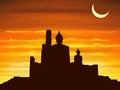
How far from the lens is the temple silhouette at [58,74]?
88000 millimetres

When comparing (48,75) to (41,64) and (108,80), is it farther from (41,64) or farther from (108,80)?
(108,80)

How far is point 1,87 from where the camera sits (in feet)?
298

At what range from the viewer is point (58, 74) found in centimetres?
8912

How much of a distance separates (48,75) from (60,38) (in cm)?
535

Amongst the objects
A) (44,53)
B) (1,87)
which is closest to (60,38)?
(44,53)

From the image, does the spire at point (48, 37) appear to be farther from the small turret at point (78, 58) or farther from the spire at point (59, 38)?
the small turret at point (78, 58)

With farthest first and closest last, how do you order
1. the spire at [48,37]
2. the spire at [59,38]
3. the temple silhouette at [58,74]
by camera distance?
the spire at [48,37], the temple silhouette at [58,74], the spire at [59,38]

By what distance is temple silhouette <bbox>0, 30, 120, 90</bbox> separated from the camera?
3465 inches

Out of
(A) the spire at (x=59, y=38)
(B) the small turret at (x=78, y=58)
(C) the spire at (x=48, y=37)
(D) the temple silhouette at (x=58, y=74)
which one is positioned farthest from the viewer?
(B) the small turret at (x=78, y=58)

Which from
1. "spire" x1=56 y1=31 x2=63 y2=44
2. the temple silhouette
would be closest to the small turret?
the temple silhouette

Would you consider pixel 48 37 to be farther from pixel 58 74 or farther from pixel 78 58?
pixel 58 74

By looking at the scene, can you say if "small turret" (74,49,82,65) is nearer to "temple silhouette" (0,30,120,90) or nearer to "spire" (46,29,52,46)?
"temple silhouette" (0,30,120,90)

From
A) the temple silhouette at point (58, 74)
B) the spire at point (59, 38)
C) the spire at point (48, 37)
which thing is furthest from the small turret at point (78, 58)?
the spire at point (59, 38)

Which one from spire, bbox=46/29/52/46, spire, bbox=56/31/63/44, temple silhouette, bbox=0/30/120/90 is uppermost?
spire, bbox=46/29/52/46
